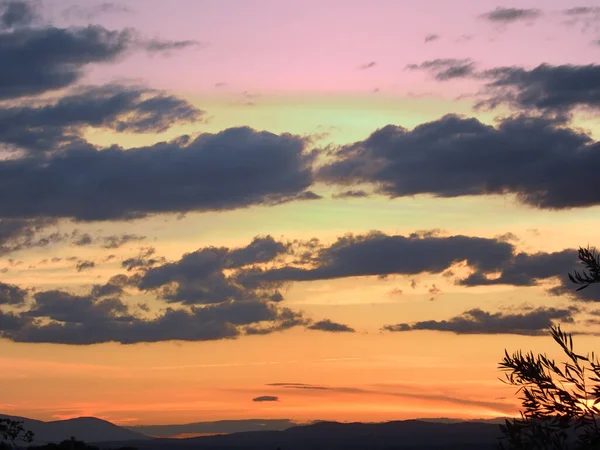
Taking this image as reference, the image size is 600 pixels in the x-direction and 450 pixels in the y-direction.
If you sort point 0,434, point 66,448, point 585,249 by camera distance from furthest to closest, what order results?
point 0,434 → point 66,448 → point 585,249

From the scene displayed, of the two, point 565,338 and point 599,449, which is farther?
point 565,338

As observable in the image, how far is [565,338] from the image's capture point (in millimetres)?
26109

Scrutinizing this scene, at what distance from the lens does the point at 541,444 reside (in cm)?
2494

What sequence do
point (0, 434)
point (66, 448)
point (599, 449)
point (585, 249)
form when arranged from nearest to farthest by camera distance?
point (599, 449) < point (585, 249) < point (66, 448) < point (0, 434)

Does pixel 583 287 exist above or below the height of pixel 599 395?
above

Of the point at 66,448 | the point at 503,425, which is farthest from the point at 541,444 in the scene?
the point at 66,448

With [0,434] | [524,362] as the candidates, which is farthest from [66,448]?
[524,362]

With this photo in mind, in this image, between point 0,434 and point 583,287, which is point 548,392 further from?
point 0,434

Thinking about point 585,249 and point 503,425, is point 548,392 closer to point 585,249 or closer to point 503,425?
point 503,425

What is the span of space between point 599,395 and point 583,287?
280cm

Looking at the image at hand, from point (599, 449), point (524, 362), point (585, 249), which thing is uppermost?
point (585, 249)

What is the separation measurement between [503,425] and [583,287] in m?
3.89

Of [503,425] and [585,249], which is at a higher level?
[585,249]

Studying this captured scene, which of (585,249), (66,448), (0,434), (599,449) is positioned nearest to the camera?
(599,449)
